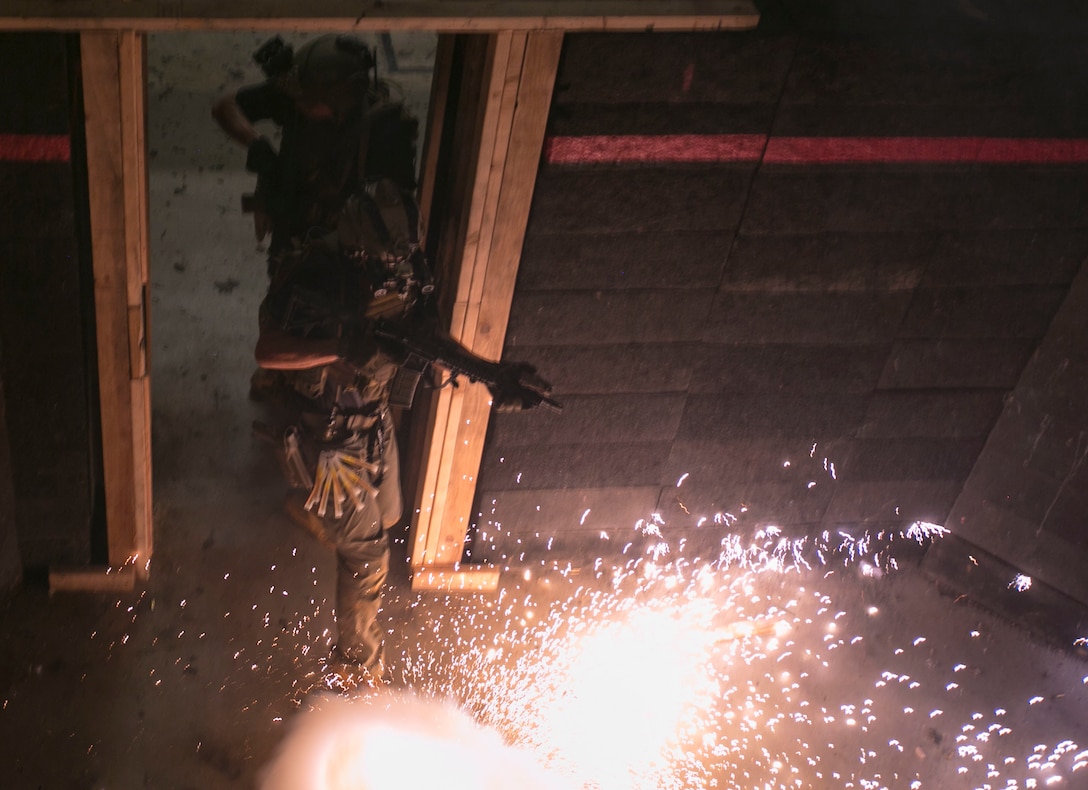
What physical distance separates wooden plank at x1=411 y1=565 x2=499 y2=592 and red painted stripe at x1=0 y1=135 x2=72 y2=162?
6.72 ft

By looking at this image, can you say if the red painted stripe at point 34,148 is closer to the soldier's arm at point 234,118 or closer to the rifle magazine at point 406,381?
the soldier's arm at point 234,118

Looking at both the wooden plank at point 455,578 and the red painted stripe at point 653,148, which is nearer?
the red painted stripe at point 653,148

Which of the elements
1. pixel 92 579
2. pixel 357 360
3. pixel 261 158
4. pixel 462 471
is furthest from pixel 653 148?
pixel 92 579

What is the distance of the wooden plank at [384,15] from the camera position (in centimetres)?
262

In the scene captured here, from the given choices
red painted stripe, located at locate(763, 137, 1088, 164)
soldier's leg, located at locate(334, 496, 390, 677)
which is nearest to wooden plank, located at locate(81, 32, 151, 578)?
soldier's leg, located at locate(334, 496, 390, 677)

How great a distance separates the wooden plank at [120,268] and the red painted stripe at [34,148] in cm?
8

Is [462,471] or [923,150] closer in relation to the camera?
[923,150]

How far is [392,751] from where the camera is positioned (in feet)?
11.5

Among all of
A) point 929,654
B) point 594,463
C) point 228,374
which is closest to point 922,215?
point 594,463

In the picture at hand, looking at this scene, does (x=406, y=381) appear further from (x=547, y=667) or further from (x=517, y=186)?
(x=547, y=667)

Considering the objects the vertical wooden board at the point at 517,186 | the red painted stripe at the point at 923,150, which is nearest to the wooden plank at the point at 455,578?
the vertical wooden board at the point at 517,186

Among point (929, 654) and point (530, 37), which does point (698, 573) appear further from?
point (530, 37)

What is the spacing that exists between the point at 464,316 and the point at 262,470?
5.23ft

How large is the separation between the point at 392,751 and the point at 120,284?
184 cm
